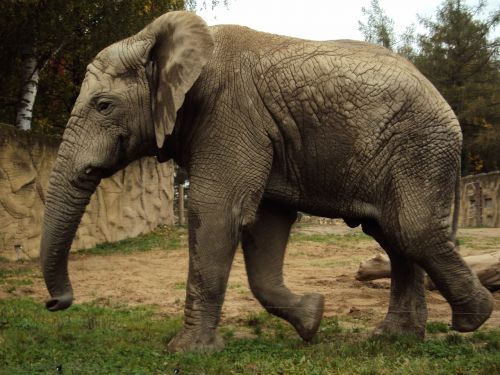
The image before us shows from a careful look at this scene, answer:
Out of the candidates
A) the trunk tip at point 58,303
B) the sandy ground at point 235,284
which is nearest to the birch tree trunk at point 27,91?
the sandy ground at point 235,284

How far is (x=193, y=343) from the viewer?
4531 mm

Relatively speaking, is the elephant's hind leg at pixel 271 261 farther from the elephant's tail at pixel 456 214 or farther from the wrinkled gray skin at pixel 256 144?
the elephant's tail at pixel 456 214

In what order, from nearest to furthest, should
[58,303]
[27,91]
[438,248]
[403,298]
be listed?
1. [58,303]
2. [438,248]
3. [403,298]
4. [27,91]

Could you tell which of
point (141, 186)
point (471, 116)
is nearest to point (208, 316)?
point (141, 186)

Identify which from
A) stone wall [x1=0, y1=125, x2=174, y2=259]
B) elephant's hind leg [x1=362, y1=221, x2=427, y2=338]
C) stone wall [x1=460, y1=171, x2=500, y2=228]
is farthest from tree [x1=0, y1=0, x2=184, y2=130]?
stone wall [x1=460, y1=171, x2=500, y2=228]

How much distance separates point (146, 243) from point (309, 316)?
10531 millimetres

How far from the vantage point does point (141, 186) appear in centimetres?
1678

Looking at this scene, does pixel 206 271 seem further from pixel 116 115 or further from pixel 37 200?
pixel 37 200

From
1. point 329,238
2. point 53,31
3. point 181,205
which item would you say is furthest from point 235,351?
point 181,205

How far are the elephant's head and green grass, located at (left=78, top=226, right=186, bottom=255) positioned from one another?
29.7 ft

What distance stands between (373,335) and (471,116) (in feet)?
87.3

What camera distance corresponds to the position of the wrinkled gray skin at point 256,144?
4.54 meters

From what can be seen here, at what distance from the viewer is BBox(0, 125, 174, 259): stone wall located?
37.2 feet

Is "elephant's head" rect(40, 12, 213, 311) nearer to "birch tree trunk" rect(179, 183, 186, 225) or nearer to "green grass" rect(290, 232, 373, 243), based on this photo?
"green grass" rect(290, 232, 373, 243)
